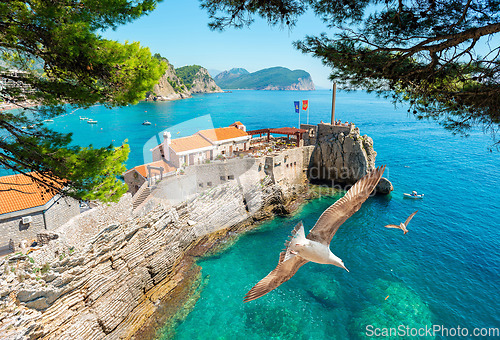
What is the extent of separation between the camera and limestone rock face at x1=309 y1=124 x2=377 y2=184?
33.0 metres

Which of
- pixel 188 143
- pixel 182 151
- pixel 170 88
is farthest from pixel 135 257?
pixel 170 88

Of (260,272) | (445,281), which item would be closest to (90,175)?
(260,272)

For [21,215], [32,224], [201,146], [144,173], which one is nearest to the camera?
[21,215]

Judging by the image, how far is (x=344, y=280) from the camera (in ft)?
60.2

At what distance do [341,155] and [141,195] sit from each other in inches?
964

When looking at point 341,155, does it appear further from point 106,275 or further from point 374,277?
point 106,275

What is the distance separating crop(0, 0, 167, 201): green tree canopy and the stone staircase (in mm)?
12594

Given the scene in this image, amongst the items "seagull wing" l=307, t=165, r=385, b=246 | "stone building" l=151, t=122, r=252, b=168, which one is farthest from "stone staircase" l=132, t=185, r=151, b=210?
"seagull wing" l=307, t=165, r=385, b=246

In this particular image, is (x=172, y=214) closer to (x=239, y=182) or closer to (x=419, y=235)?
(x=239, y=182)

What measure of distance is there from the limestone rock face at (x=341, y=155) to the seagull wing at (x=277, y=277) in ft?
92.5

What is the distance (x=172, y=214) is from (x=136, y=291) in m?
5.78

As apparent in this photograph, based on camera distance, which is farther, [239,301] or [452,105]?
[239,301]

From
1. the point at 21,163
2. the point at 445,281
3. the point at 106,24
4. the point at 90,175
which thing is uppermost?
the point at 106,24

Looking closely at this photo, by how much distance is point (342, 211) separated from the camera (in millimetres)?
6668
